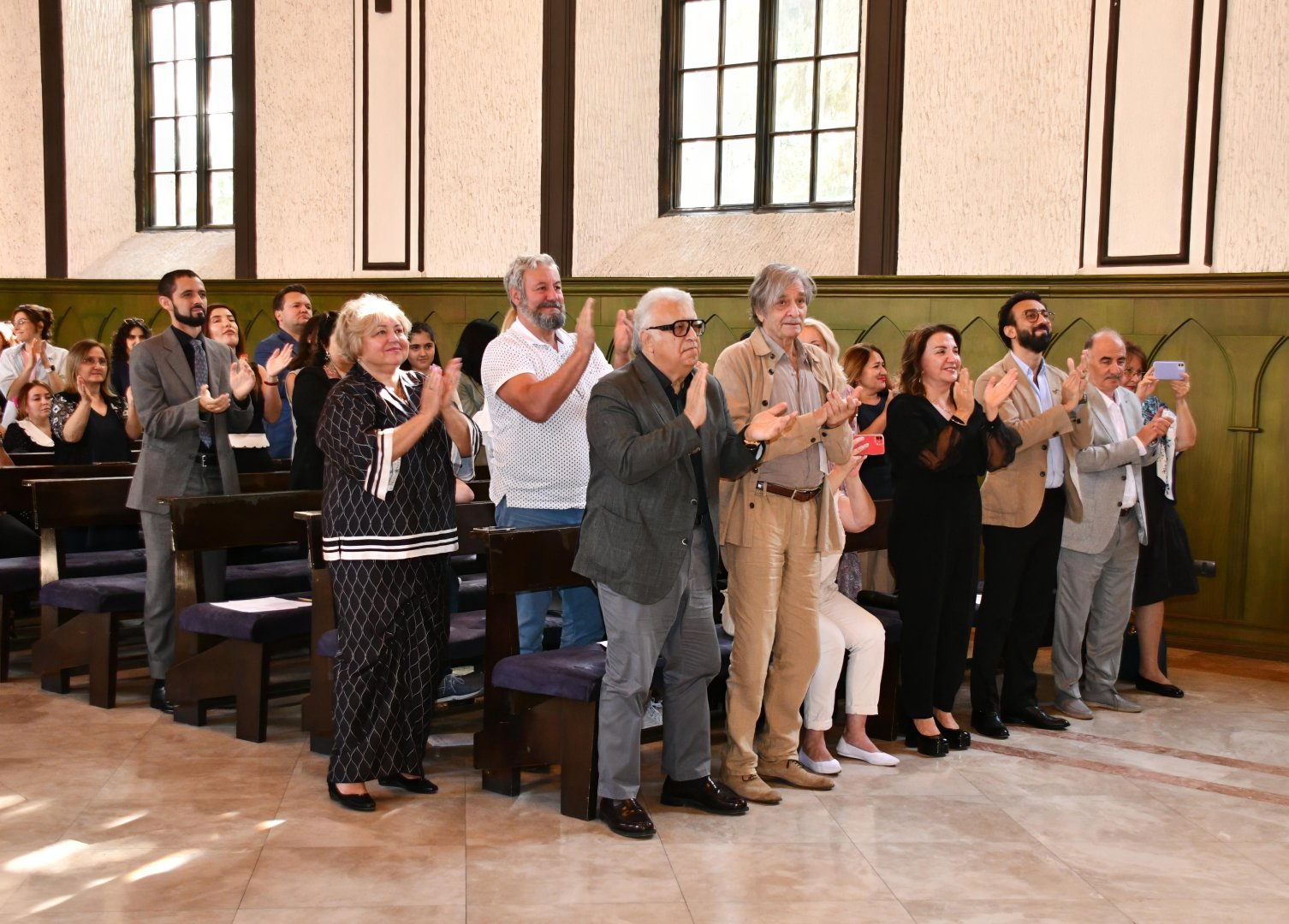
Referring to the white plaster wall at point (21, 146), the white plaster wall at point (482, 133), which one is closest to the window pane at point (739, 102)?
the white plaster wall at point (482, 133)

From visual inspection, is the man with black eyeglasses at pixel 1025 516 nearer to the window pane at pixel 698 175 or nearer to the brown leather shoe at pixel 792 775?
the brown leather shoe at pixel 792 775

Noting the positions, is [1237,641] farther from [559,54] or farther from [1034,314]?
[559,54]

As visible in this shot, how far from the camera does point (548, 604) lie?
4734mm

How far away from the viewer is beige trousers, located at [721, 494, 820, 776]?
4.34m

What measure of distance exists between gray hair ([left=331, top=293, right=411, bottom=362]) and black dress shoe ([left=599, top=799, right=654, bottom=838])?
154 cm

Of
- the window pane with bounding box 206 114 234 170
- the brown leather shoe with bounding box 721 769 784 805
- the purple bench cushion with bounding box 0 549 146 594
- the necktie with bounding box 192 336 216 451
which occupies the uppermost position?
the window pane with bounding box 206 114 234 170

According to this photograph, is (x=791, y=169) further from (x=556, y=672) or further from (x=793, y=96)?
(x=556, y=672)

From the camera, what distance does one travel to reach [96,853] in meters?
3.81

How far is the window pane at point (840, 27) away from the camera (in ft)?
28.5

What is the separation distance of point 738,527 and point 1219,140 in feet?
13.5

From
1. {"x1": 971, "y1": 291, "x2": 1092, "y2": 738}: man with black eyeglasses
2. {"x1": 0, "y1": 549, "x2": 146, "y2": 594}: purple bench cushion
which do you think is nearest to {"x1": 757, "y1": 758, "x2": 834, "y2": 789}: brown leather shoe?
{"x1": 971, "y1": 291, "x2": 1092, "y2": 738}: man with black eyeglasses

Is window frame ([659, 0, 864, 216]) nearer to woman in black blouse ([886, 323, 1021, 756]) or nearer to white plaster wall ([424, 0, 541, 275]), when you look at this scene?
white plaster wall ([424, 0, 541, 275])

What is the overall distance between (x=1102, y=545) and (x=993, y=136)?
2967 mm

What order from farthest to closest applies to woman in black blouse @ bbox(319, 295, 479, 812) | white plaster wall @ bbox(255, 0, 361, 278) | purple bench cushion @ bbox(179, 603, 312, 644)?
1. white plaster wall @ bbox(255, 0, 361, 278)
2. purple bench cushion @ bbox(179, 603, 312, 644)
3. woman in black blouse @ bbox(319, 295, 479, 812)
